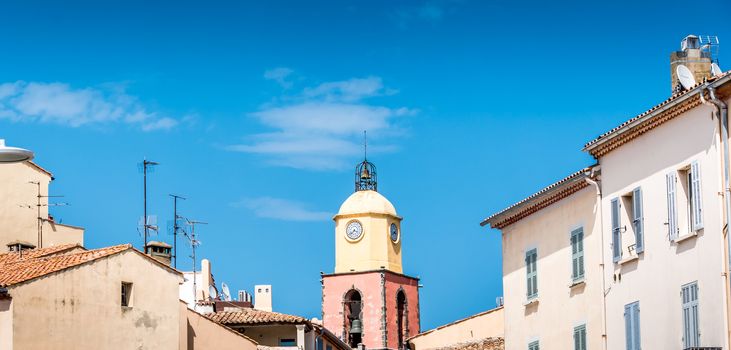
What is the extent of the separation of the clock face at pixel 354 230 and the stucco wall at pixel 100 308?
162 ft

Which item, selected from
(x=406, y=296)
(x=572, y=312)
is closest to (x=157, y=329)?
(x=572, y=312)

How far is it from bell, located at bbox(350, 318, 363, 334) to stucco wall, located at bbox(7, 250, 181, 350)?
158 feet

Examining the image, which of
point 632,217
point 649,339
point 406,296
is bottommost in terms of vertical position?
point 649,339

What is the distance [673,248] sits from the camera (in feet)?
117

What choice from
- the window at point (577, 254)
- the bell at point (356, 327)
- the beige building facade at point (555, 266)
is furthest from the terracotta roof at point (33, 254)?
the bell at point (356, 327)

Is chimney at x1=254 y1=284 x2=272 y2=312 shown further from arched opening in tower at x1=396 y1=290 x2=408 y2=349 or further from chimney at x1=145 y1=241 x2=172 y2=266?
chimney at x1=145 y1=241 x2=172 y2=266

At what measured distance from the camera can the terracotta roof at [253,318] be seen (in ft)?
193

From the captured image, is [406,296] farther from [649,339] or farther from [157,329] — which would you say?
[649,339]

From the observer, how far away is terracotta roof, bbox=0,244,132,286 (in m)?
46.6

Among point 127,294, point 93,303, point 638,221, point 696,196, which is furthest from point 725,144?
point 127,294

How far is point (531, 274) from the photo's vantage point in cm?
4597

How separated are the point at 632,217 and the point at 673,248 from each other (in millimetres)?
2961

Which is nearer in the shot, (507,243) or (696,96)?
(696,96)

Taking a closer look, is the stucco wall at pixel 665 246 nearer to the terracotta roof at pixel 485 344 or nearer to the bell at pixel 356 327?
the terracotta roof at pixel 485 344
